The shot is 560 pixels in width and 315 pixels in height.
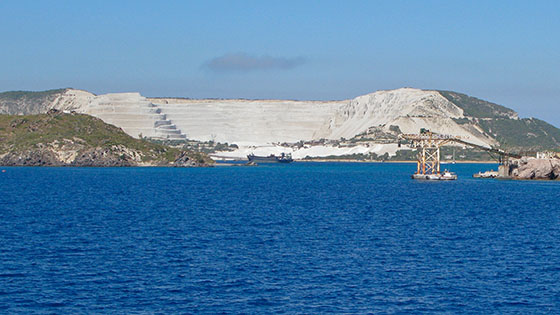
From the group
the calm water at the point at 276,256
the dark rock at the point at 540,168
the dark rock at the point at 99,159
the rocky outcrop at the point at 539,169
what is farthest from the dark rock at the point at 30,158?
the dark rock at the point at 540,168

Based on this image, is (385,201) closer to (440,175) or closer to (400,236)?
(400,236)

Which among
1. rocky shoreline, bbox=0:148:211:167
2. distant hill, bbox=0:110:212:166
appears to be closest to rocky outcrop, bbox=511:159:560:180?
distant hill, bbox=0:110:212:166

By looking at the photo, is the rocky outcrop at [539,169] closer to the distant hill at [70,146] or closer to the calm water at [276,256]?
the calm water at [276,256]

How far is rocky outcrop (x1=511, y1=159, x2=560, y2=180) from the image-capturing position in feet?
420

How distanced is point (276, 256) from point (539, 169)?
9222 cm

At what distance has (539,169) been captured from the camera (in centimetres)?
12838

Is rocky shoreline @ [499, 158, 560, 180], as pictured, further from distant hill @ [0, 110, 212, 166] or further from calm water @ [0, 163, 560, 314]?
distant hill @ [0, 110, 212, 166]

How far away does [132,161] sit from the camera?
188m

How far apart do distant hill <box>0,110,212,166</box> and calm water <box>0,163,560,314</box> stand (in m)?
98.7

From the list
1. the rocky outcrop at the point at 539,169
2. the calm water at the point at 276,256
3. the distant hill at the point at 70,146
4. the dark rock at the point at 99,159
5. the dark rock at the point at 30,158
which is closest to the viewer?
the calm water at the point at 276,256

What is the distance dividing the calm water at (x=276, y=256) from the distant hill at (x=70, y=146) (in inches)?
3888

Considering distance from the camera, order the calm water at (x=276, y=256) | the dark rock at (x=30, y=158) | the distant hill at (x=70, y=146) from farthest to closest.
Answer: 1. the distant hill at (x=70, y=146)
2. the dark rock at (x=30, y=158)
3. the calm water at (x=276, y=256)

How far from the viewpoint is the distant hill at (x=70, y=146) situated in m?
179

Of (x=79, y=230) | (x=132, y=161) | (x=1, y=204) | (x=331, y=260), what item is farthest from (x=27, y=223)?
(x=132, y=161)
